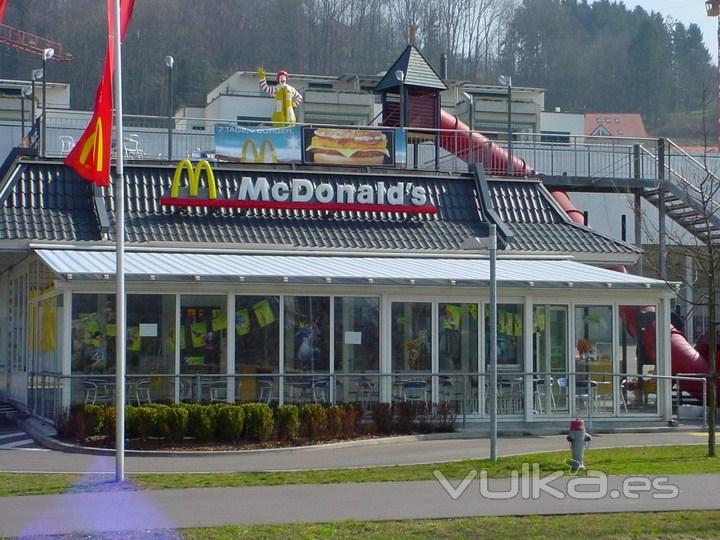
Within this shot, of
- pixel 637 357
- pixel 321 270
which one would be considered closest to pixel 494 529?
pixel 321 270

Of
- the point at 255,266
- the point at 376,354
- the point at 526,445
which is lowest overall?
the point at 526,445

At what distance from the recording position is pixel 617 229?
43.7 m

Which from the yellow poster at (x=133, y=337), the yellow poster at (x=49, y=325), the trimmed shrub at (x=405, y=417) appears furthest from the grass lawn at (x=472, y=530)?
the yellow poster at (x=49, y=325)

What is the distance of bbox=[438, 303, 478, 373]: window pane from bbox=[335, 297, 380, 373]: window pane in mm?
1339

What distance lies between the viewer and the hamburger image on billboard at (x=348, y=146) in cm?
2727

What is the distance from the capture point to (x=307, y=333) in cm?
2262

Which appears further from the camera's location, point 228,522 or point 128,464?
point 128,464

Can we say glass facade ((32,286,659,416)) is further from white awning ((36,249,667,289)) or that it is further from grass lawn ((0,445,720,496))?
grass lawn ((0,445,720,496))

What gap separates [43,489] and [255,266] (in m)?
9.42

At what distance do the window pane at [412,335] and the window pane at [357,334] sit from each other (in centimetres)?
40

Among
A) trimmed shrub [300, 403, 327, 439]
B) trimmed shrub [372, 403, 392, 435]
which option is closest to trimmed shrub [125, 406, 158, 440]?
trimmed shrub [300, 403, 327, 439]

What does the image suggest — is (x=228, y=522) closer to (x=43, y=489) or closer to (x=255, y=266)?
(x=43, y=489)

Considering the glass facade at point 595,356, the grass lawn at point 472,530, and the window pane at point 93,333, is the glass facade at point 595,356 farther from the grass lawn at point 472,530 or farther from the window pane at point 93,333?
the grass lawn at point 472,530

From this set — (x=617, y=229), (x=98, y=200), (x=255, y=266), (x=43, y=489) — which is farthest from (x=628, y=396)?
(x=617, y=229)
